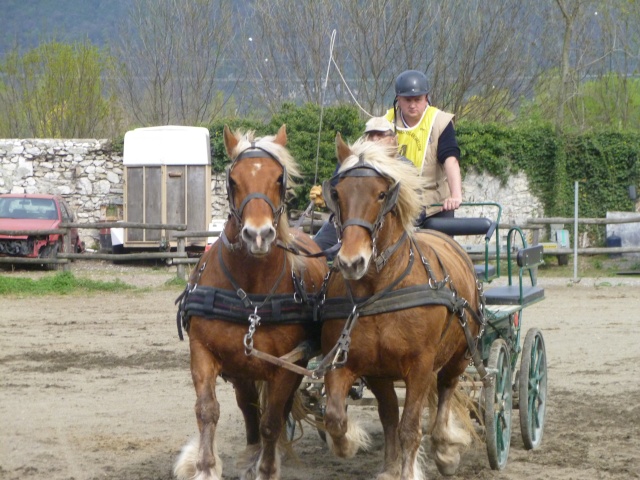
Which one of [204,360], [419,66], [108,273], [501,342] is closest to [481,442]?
[501,342]

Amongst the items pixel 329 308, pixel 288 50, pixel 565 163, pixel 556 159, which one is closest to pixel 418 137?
pixel 329 308

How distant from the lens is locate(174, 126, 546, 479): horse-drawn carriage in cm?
464

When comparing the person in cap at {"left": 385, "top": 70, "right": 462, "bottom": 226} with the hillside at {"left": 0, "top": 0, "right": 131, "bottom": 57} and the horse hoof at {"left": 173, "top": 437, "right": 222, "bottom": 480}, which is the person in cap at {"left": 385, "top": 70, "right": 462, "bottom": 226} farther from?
the hillside at {"left": 0, "top": 0, "right": 131, "bottom": 57}

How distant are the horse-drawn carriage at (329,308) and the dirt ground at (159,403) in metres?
0.93

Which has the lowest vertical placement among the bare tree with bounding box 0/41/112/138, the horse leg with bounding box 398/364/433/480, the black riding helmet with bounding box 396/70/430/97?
the horse leg with bounding box 398/364/433/480

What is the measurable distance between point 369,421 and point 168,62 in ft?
75.3

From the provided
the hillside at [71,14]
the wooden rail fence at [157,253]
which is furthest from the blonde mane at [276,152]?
the hillside at [71,14]

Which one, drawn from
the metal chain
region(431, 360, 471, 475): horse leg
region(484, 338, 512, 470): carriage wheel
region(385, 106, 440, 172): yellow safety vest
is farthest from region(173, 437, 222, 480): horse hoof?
region(385, 106, 440, 172): yellow safety vest

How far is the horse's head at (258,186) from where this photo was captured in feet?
14.7

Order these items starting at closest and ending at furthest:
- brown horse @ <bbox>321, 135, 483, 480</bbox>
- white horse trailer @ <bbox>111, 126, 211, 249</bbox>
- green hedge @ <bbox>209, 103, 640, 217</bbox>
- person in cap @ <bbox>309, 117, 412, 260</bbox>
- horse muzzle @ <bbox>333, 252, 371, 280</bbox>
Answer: horse muzzle @ <bbox>333, 252, 371, 280</bbox> → brown horse @ <bbox>321, 135, 483, 480</bbox> → person in cap @ <bbox>309, 117, 412, 260</bbox> → white horse trailer @ <bbox>111, 126, 211, 249</bbox> → green hedge @ <bbox>209, 103, 640, 217</bbox>

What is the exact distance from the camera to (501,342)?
620cm

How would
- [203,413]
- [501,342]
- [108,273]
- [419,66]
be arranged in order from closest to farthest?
[203,413] → [501,342] → [108,273] → [419,66]

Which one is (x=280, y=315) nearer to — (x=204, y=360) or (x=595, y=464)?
(x=204, y=360)

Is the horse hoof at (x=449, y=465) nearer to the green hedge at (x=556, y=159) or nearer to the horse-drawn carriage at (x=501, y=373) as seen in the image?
the horse-drawn carriage at (x=501, y=373)
